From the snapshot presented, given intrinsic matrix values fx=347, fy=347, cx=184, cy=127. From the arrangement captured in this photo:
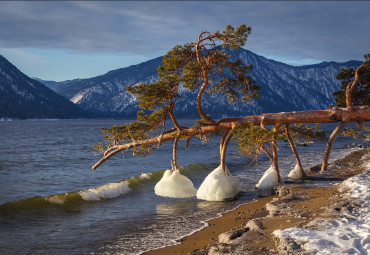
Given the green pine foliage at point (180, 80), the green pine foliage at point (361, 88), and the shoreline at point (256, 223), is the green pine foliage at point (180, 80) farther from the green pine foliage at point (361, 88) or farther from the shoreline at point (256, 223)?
the green pine foliage at point (361, 88)

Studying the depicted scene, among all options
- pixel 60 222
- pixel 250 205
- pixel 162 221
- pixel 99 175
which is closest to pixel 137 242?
pixel 162 221

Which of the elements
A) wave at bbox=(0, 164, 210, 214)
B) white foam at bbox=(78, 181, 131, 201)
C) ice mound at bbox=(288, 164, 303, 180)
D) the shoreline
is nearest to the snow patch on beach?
the shoreline

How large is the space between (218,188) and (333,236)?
757cm

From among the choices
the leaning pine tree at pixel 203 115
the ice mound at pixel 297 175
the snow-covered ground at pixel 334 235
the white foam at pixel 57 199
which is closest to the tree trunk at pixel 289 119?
the leaning pine tree at pixel 203 115

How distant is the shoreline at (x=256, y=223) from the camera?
7.42 m

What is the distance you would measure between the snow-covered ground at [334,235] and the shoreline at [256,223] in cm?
35

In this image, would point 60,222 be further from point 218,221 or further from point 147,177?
point 147,177

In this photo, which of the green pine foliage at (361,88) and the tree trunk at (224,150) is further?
the green pine foliage at (361,88)

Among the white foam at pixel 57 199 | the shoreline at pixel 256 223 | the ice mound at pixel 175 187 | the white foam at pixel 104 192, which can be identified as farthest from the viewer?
the white foam at pixel 104 192

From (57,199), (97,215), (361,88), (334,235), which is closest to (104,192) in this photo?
(57,199)

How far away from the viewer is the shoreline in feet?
24.3

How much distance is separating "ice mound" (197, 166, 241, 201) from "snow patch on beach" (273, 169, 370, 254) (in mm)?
5740

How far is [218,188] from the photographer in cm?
1434

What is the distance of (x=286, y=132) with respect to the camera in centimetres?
1587
